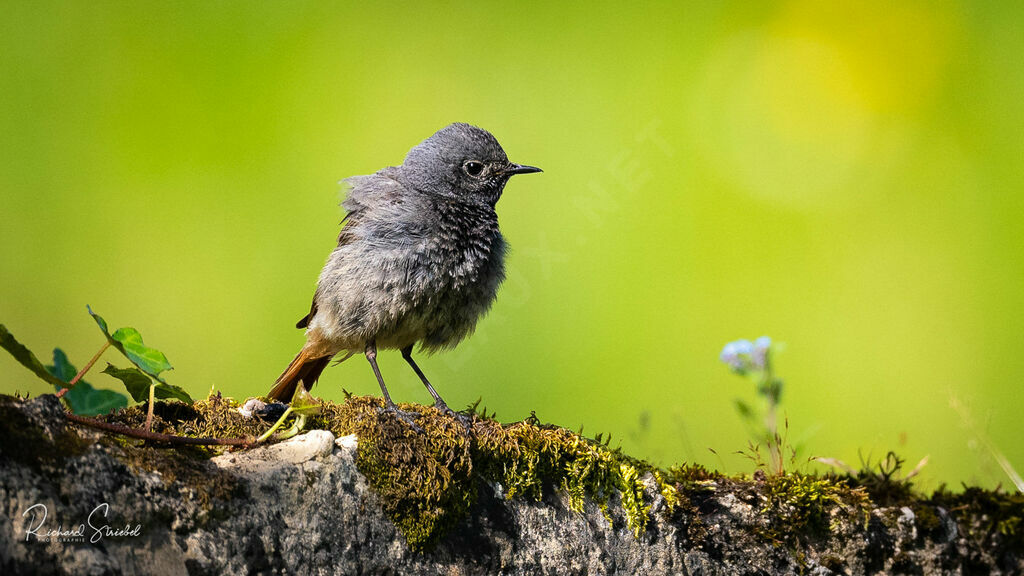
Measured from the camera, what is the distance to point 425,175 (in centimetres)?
441

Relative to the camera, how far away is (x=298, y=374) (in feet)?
15.5

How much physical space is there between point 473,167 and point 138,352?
2.49 meters

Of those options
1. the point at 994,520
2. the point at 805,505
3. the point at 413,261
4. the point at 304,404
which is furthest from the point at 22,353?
Result: the point at 994,520

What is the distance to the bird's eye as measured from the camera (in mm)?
4551

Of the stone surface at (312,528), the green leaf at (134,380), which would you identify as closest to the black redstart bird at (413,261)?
the green leaf at (134,380)

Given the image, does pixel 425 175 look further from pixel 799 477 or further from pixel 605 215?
pixel 799 477

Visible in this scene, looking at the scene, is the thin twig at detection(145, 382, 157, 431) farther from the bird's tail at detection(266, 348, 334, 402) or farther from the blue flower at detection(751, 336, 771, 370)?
the blue flower at detection(751, 336, 771, 370)

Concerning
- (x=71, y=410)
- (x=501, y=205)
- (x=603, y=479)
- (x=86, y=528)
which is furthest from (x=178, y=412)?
(x=501, y=205)

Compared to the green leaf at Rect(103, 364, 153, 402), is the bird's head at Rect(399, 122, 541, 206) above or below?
above

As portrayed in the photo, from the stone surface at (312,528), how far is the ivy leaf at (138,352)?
0.30 m

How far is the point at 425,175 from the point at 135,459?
2642 mm
